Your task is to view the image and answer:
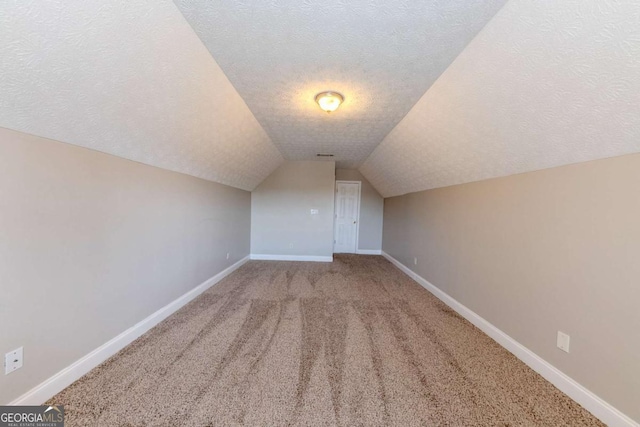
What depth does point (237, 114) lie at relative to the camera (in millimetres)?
2645

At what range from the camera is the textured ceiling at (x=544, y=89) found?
3.69 ft

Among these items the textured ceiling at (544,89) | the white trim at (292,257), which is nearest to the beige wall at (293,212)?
the white trim at (292,257)

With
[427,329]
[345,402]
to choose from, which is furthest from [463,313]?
[345,402]

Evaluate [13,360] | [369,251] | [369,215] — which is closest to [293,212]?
[369,215]

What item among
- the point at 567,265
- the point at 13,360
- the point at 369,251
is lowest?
the point at 369,251

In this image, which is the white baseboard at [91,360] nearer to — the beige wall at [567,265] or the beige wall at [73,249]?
the beige wall at [73,249]

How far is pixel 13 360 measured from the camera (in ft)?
4.37

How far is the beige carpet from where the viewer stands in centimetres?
145

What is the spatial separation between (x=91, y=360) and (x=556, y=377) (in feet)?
11.0

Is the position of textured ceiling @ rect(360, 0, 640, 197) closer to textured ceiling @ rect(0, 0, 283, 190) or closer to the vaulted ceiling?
the vaulted ceiling

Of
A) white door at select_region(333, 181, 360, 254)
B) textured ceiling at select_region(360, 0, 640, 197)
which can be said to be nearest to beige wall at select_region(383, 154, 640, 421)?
textured ceiling at select_region(360, 0, 640, 197)

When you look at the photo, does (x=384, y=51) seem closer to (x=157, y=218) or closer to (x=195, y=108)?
(x=195, y=108)

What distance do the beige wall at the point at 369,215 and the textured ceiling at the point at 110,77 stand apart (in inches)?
188

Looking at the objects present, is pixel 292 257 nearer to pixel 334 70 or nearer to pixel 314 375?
pixel 314 375
